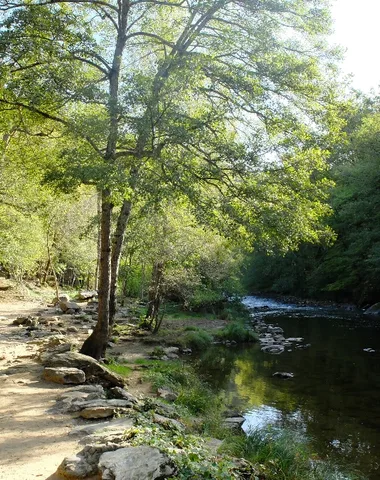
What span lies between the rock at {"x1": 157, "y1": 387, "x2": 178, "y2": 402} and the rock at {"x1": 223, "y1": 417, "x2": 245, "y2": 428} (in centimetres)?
126

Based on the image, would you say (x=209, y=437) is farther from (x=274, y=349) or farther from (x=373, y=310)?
(x=373, y=310)

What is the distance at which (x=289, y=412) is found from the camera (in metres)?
10.7

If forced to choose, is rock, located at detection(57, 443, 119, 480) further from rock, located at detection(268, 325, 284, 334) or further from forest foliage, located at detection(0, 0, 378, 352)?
rock, located at detection(268, 325, 284, 334)

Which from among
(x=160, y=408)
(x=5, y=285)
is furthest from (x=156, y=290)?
(x=5, y=285)

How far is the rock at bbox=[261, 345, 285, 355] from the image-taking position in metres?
18.0

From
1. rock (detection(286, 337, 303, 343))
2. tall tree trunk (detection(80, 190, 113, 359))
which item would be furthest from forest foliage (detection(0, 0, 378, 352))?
rock (detection(286, 337, 303, 343))

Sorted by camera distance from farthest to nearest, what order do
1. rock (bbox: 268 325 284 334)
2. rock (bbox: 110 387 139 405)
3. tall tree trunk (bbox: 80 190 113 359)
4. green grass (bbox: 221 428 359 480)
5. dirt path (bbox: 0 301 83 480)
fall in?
rock (bbox: 268 325 284 334) → tall tree trunk (bbox: 80 190 113 359) → rock (bbox: 110 387 139 405) → green grass (bbox: 221 428 359 480) → dirt path (bbox: 0 301 83 480)

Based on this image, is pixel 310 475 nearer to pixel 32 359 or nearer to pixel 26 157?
pixel 32 359

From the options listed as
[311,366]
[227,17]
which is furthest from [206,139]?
[311,366]

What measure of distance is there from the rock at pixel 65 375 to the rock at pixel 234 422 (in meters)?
3.06

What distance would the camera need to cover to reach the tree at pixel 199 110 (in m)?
9.52

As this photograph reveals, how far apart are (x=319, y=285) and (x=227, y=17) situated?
105ft

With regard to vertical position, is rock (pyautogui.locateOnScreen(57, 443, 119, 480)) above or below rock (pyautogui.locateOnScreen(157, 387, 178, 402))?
above

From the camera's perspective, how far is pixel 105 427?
6.16m
